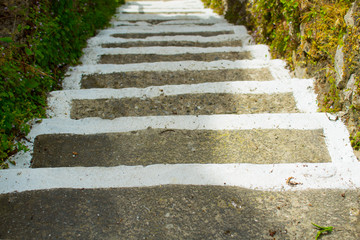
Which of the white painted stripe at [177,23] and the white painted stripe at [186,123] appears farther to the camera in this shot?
the white painted stripe at [177,23]

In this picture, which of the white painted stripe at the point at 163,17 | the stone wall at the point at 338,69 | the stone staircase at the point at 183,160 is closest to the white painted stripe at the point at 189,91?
the stone staircase at the point at 183,160

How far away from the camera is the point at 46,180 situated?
183cm

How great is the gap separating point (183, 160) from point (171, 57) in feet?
6.15

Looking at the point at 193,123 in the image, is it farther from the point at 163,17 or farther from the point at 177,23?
the point at 163,17

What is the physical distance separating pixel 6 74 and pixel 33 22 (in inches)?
31.7

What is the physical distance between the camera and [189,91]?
2.72m

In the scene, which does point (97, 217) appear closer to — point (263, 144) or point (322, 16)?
point (263, 144)

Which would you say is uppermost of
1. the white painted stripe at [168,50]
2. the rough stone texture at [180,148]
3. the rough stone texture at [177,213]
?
the white painted stripe at [168,50]

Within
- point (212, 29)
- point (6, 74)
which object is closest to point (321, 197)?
point (6, 74)

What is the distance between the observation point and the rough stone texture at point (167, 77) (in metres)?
2.95

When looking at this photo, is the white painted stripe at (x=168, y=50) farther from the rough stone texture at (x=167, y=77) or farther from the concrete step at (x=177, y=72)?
the rough stone texture at (x=167, y=77)

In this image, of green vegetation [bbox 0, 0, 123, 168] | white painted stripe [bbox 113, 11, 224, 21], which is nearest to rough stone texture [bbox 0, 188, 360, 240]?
green vegetation [bbox 0, 0, 123, 168]

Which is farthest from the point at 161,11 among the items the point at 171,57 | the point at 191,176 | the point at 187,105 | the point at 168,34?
the point at 191,176

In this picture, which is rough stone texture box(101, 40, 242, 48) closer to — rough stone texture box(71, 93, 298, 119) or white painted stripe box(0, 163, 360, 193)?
rough stone texture box(71, 93, 298, 119)
